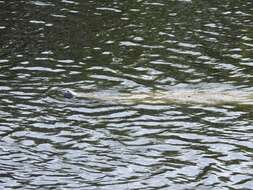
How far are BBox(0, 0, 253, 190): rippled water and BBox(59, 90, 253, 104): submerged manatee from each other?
218mm

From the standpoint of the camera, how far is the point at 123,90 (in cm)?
1912

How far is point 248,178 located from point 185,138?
2370 mm

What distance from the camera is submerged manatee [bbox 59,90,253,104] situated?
18.3 metres

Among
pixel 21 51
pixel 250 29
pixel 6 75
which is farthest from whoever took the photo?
pixel 250 29

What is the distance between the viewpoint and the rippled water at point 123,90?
14688 mm

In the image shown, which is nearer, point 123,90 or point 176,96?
point 176,96

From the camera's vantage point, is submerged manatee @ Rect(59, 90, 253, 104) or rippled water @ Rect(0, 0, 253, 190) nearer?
rippled water @ Rect(0, 0, 253, 190)

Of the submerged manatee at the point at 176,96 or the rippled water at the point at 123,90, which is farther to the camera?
the submerged manatee at the point at 176,96

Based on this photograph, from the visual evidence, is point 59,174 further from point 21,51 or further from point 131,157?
point 21,51

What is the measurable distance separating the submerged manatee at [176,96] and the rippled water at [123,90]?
218 millimetres

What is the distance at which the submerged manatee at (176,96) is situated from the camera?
18.3m

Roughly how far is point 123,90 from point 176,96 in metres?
1.53

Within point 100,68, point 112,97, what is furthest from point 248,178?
point 100,68

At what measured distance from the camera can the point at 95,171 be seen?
14.7 metres
